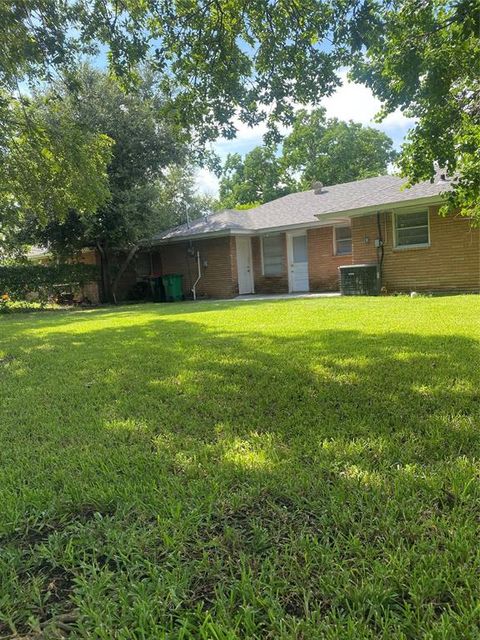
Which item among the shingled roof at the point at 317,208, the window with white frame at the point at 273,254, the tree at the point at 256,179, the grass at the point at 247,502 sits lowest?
the grass at the point at 247,502

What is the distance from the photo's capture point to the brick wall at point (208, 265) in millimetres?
17844

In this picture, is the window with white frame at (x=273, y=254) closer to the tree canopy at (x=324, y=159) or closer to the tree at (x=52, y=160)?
the tree at (x=52, y=160)

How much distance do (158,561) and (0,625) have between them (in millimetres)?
569

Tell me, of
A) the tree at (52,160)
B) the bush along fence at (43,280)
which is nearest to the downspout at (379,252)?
the tree at (52,160)

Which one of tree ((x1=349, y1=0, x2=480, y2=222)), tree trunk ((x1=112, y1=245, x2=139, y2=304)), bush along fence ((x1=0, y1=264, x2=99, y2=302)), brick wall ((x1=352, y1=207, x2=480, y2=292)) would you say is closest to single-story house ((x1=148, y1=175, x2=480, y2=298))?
brick wall ((x1=352, y1=207, x2=480, y2=292))

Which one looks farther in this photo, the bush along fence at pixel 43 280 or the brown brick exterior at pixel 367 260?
the bush along fence at pixel 43 280

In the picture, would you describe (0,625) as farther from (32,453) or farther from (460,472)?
(460,472)

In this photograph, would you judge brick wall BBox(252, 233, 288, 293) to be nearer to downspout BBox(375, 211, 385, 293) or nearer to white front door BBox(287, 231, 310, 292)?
white front door BBox(287, 231, 310, 292)

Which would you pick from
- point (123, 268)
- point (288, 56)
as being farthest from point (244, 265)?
point (288, 56)

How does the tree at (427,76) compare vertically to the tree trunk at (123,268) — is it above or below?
above

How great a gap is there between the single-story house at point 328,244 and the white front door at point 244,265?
0.13ft

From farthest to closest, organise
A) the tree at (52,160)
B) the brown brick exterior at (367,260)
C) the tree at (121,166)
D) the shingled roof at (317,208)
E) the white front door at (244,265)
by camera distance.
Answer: the white front door at (244,265)
the tree at (121,166)
the shingled roof at (317,208)
the brown brick exterior at (367,260)
the tree at (52,160)

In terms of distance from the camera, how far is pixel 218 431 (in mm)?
3148

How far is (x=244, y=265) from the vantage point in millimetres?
18469
